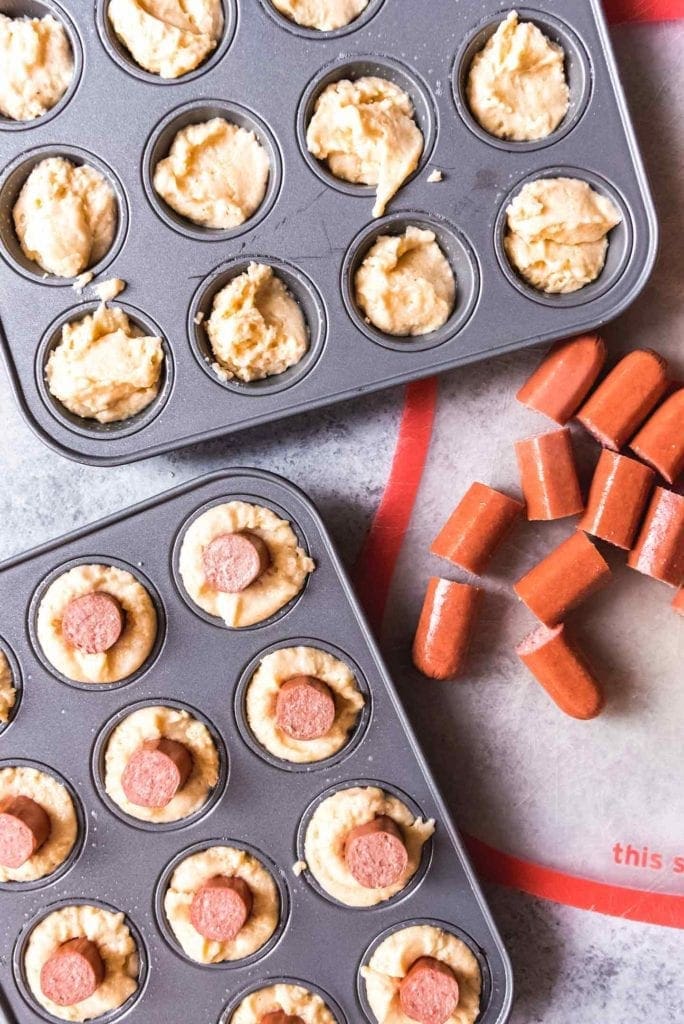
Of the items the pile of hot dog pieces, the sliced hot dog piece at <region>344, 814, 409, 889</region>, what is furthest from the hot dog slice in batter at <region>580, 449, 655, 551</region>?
the sliced hot dog piece at <region>344, 814, 409, 889</region>

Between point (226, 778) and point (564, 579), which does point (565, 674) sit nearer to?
point (564, 579)

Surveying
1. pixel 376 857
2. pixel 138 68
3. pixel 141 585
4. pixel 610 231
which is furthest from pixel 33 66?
pixel 376 857

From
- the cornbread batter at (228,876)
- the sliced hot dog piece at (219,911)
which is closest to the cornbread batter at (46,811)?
the cornbread batter at (228,876)

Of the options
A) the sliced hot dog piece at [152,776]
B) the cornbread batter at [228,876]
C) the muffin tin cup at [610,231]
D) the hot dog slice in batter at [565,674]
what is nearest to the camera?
the sliced hot dog piece at [152,776]

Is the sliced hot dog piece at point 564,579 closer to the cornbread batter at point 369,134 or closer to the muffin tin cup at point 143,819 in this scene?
the muffin tin cup at point 143,819

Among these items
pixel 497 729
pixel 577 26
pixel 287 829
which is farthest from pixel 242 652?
pixel 577 26

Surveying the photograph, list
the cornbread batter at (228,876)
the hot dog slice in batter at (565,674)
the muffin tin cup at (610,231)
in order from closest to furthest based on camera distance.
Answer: the muffin tin cup at (610,231) → the cornbread batter at (228,876) → the hot dog slice in batter at (565,674)
